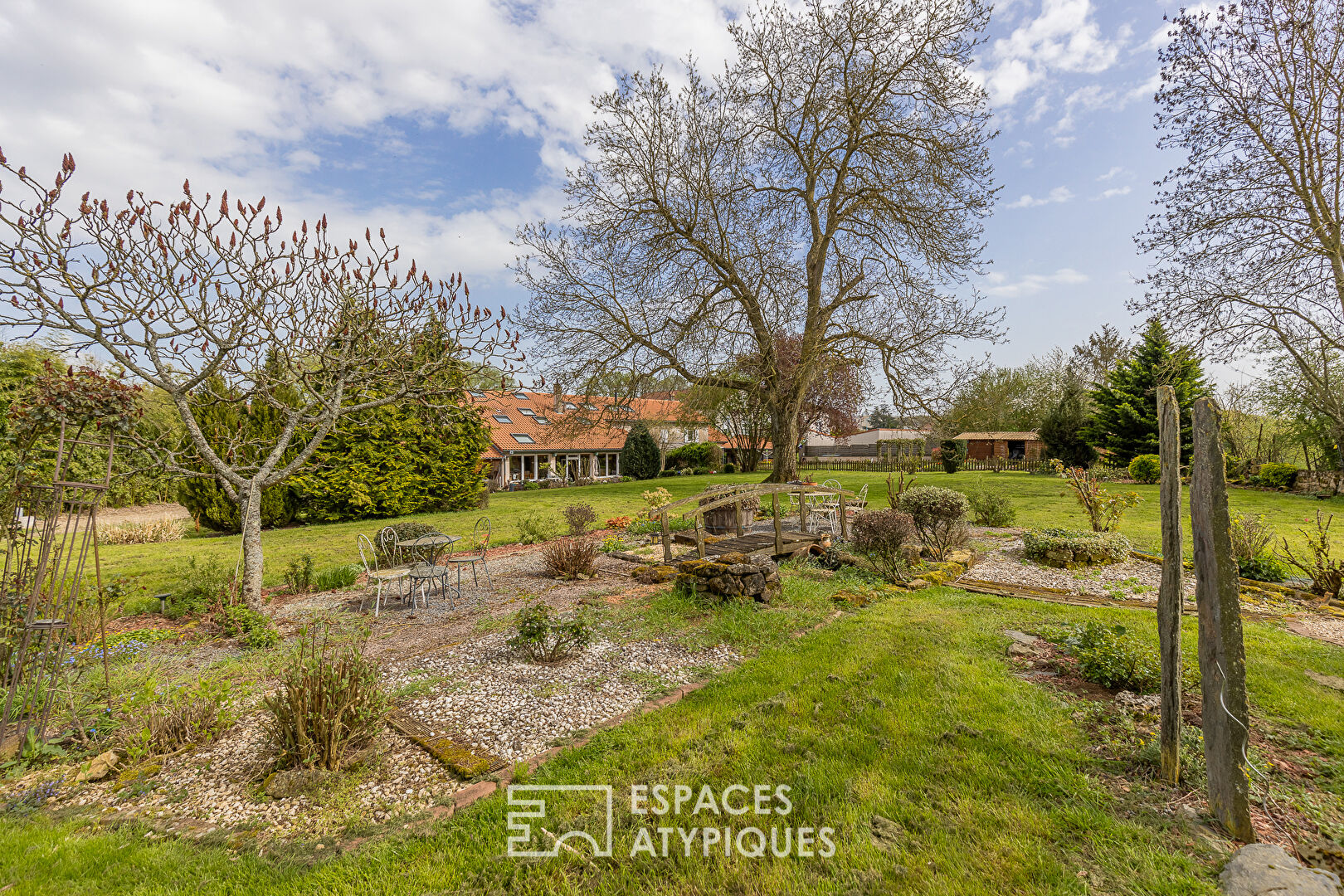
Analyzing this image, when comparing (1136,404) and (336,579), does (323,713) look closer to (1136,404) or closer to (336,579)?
(336,579)

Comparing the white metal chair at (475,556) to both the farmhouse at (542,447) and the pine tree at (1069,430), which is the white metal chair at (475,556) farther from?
the pine tree at (1069,430)

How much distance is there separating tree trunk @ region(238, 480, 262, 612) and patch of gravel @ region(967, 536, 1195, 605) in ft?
31.4

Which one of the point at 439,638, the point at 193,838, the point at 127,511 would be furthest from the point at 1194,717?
the point at 127,511

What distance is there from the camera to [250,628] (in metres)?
5.71

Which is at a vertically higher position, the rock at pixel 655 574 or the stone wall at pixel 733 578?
the stone wall at pixel 733 578

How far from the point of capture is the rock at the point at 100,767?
3247mm

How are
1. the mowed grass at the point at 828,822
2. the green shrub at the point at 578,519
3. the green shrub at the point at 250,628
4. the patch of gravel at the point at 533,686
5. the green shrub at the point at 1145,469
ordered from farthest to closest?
the green shrub at the point at 1145,469 < the green shrub at the point at 578,519 < the green shrub at the point at 250,628 < the patch of gravel at the point at 533,686 < the mowed grass at the point at 828,822

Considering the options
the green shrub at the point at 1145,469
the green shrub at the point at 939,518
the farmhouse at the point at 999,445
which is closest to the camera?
the green shrub at the point at 939,518

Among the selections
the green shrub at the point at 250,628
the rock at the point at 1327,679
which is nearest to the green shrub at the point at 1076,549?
the rock at the point at 1327,679

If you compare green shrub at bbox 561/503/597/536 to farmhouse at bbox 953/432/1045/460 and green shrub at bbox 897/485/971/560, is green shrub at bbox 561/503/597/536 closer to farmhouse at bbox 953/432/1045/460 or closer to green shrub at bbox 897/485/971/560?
green shrub at bbox 897/485/971/560

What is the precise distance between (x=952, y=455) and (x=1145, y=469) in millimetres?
8741

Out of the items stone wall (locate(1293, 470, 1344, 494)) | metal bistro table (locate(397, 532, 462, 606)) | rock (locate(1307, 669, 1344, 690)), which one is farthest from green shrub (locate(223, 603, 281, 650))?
stone wall (locate(1293, 470, 1344, 494))

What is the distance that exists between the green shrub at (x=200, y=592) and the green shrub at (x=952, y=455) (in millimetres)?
28878

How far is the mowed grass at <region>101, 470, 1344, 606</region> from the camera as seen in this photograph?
32.6 ft
